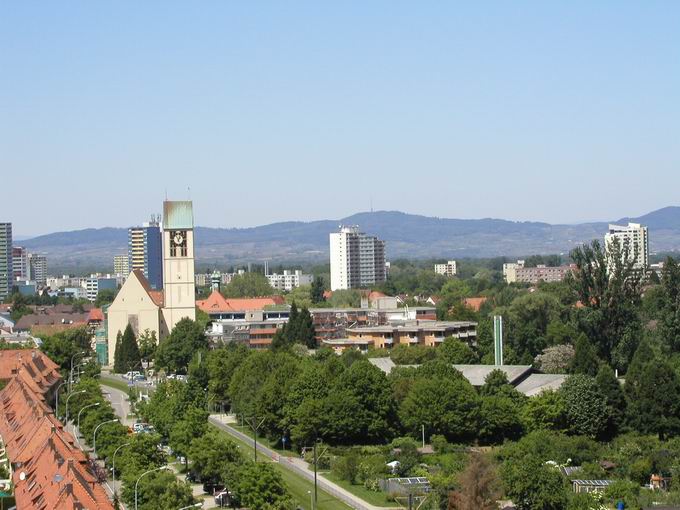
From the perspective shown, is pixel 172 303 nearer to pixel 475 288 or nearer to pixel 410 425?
pixel 410 425

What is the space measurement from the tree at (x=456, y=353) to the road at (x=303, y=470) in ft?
54.6

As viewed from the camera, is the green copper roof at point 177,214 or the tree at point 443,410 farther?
the green copper roof at point 177,214

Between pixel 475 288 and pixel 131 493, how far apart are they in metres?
124

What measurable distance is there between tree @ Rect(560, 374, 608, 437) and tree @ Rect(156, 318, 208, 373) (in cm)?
3784

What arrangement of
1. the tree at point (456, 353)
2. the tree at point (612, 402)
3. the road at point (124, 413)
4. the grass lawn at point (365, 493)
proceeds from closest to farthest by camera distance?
the grass lawn at point (365, 493)
the road at point (124, 413)
the tree at point (612, 402)
the tree at point (456, 353)

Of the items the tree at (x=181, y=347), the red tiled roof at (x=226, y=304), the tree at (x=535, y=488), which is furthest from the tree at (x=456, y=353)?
the red tiled roof at (x=226, y=304)

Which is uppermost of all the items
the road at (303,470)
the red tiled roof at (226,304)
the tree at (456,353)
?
the red tiled roof at (226,304)

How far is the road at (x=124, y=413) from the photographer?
1861 inches

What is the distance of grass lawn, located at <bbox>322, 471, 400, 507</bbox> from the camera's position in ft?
152

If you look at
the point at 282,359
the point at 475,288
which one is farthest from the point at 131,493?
the point at 475,288

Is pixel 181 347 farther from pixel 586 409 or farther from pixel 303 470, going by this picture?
pixel 303 470

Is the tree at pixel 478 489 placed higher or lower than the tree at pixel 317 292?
lower

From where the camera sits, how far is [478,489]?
131 feet

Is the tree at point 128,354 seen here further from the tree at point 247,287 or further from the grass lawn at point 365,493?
the tree at point 247,287
